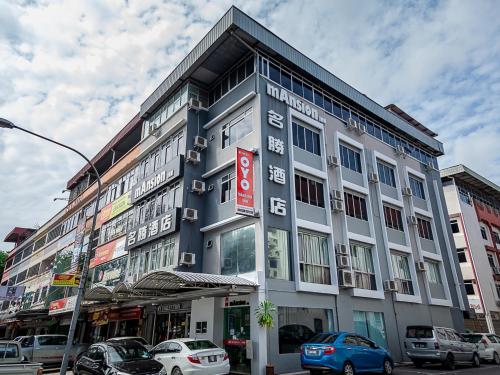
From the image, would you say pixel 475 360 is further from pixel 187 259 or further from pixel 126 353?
pixel 126 353

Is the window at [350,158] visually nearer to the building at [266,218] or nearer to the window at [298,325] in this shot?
the building at [266,218]

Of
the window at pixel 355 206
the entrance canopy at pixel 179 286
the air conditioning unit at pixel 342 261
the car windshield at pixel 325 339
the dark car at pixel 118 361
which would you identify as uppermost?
the window at pixel 355 206

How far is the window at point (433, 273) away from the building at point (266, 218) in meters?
0.15

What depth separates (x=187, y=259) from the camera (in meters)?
19.4

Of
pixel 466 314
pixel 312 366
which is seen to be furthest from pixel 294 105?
pixel 466 314

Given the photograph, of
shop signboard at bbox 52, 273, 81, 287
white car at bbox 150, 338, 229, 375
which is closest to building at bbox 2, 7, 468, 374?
shop signboard at bbox 52, 273, 81, 287

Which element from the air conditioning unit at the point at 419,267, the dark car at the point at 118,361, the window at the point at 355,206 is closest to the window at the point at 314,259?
the window at the point at 355,206

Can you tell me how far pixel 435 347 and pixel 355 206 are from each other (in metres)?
8.63

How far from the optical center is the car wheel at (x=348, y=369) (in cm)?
1281

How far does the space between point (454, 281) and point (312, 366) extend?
19.7 meters

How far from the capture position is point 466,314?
2806 centimetres

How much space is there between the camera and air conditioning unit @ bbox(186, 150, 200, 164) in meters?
21.2

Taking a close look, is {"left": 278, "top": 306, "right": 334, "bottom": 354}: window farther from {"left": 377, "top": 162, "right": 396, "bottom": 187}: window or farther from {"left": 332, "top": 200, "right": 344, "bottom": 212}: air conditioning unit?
{"left": 377, "top": 162, "right": 396, "bottom": 187}: window

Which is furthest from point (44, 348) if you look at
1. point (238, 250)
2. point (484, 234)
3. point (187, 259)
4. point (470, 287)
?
point (484, 234)
